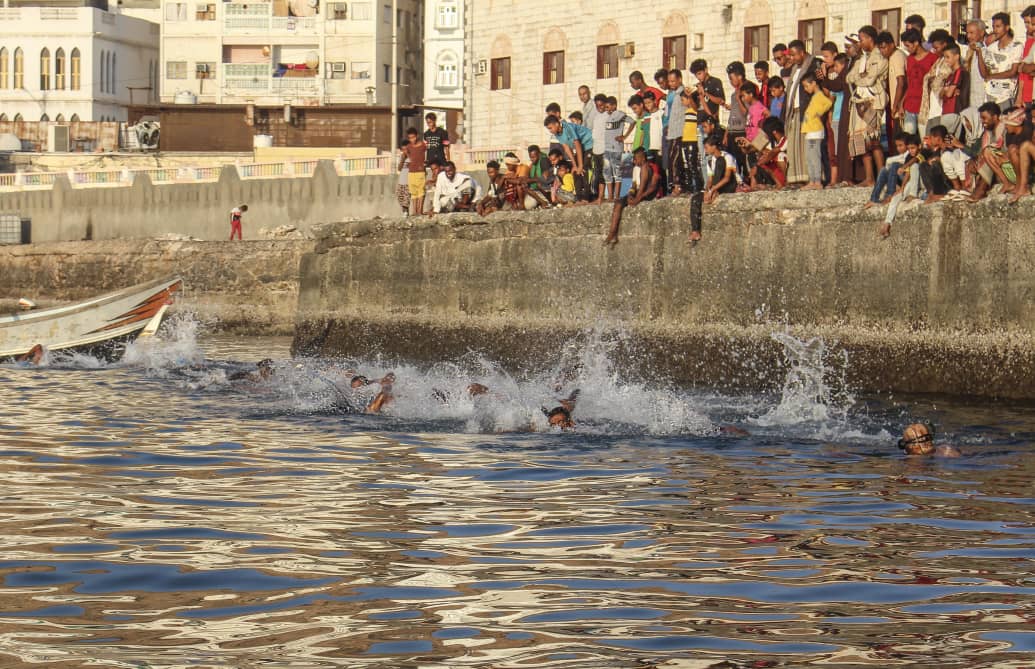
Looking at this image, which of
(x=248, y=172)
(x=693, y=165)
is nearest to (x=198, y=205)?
(x=248, y=172)

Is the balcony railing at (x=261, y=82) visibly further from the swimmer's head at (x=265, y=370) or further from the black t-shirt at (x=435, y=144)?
the swimmer's head at (x=265, y=370)

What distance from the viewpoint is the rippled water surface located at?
297 inches

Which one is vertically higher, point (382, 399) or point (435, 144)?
point (435, 144)

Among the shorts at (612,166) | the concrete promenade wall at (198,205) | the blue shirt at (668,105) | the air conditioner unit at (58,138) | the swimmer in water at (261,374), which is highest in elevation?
the air conditioner unit at (58,138)

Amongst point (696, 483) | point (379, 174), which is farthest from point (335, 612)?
point (379, 174)

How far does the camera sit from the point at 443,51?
68750 mm

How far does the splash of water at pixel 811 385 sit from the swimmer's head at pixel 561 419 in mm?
2172

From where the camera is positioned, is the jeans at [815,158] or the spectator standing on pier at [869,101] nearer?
the spectator standing on pier at [869,101]

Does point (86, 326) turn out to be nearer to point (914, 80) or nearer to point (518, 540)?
point (914, 80)

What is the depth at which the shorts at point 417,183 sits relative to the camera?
89.3ft

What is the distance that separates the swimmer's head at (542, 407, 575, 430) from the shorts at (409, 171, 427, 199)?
37.1ft

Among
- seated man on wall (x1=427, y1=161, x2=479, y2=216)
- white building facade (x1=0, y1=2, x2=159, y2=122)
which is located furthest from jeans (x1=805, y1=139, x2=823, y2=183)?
white building facade (x1=0, y1=2, x2=159, y2=122)

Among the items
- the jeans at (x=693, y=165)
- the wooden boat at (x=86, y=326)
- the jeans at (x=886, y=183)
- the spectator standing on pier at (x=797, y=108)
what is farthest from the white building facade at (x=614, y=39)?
the wooden boat at (x=86, y=326)

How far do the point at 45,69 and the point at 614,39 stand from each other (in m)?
40.9
